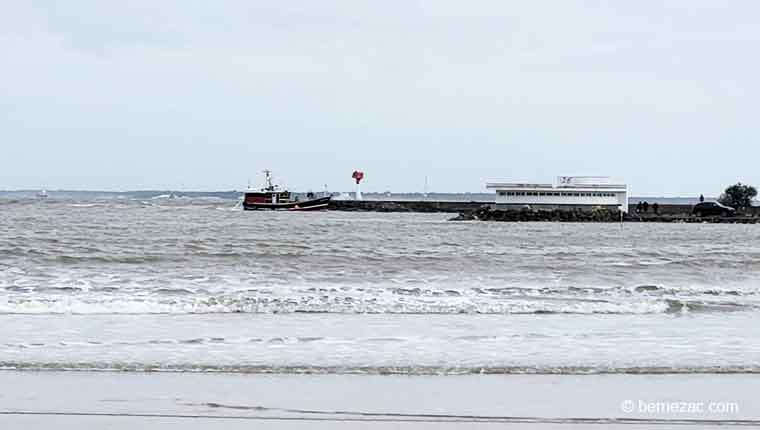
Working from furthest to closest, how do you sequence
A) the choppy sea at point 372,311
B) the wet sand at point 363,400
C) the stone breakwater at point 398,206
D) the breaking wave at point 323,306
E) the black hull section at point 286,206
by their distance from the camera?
the stone breakwater at point 398,206
the black hull section at point 286,206
the breaking wave at point 323,306
the choppy sea at point 372,311
the wet sand at point 363,400

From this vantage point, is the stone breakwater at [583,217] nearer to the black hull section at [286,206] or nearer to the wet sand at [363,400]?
the black hull section at [286,206]

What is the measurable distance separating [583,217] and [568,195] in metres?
11.4

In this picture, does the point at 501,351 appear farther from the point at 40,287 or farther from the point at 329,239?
the point at 329,239

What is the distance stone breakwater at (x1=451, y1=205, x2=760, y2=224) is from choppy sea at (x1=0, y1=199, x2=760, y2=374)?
1623 inches

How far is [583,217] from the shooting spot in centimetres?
7294

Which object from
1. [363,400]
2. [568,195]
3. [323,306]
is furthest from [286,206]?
[363,400]

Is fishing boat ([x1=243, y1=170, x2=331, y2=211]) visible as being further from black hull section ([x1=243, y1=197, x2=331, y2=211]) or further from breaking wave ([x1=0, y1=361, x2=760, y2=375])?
breaking wave ([x1=0, y1=361, x2=760, y2=375])

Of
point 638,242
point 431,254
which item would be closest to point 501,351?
point 431,254

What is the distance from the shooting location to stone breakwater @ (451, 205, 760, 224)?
7012 centimetres

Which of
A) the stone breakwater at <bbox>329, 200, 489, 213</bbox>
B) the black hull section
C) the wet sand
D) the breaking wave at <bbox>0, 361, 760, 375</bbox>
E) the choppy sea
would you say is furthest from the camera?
the stone breakwater at <bbox>329, 200, 489, 213</bbox>

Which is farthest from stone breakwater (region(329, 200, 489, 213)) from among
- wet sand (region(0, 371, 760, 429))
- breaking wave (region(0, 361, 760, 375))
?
wet sand (region(0, 371, 760, 429))

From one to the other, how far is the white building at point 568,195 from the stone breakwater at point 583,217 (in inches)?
326

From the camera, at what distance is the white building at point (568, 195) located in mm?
83000

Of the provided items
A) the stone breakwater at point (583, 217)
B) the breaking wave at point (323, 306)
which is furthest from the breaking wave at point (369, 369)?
the stone breakwater at point (583, 217)
